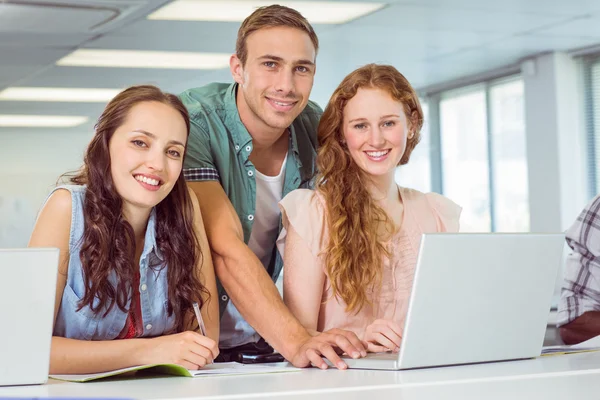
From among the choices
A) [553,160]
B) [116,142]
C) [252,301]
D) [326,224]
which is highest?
[553,160]

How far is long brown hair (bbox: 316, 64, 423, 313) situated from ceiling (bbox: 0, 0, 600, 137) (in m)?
3.21

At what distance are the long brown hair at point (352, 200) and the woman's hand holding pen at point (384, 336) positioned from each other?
0.31 meters

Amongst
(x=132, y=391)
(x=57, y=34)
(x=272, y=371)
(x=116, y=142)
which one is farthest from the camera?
(x=57, y=34)

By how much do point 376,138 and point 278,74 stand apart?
31cm

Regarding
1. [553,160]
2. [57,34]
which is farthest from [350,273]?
[553,160]

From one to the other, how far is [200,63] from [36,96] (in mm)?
1300

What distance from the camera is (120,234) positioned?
1896 millimetres

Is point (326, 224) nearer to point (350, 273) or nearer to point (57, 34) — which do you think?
point (350, 273)

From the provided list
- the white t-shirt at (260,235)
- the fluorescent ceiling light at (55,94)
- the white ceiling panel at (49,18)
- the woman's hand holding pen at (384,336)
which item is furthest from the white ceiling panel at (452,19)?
the woman's hand holding pen at (384,336)

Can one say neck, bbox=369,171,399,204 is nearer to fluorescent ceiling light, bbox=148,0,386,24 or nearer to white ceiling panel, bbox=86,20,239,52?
fluorescent ceiling light, bbox=148,0,386,24

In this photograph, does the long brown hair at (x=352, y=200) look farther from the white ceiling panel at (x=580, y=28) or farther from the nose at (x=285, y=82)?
the white ceiling panel at (x=580, y=28)

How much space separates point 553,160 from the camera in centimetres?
751

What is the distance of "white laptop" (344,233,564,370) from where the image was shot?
1385mm

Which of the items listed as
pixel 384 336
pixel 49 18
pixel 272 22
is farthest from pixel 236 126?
pixel 49 18
